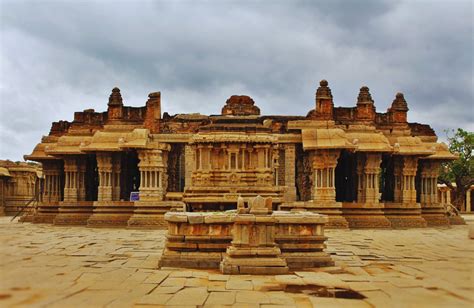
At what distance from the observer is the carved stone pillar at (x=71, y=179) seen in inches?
829

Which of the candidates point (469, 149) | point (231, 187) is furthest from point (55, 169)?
point (469, 149)

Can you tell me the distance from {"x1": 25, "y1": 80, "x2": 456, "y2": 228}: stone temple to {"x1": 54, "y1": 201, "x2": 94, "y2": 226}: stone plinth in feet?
0.13

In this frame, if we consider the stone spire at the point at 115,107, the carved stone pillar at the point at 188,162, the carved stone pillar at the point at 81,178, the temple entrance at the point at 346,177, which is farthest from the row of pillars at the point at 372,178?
the carved stone pillar at the point at 81,178

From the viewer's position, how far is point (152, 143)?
1936 centimetres

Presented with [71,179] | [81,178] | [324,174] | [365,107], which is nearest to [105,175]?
[81,178]

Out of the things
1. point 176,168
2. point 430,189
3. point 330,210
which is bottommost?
point 330,210

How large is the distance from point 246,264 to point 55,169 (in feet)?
56.1

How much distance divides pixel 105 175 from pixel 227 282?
46.3 feet

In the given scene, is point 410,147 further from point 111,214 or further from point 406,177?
point 111,214

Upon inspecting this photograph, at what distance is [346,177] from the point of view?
22.8m

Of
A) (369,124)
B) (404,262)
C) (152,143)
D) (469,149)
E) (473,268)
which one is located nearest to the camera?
(473,268)

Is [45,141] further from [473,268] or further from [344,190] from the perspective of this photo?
[473,268]

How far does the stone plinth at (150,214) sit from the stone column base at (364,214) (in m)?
6.13

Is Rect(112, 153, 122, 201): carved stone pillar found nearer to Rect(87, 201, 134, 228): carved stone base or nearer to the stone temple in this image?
the stone temple
